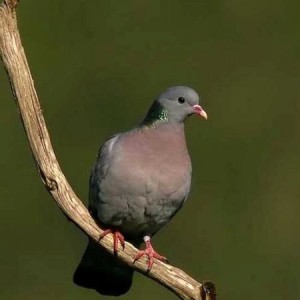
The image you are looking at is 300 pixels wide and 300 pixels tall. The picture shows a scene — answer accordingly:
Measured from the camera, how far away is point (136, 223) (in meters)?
4.57

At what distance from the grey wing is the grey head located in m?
0.15

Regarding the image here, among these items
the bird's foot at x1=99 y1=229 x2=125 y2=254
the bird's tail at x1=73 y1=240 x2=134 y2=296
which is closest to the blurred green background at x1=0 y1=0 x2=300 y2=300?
the bird's tail at x1=73 y1=240 x2=134 y2=296

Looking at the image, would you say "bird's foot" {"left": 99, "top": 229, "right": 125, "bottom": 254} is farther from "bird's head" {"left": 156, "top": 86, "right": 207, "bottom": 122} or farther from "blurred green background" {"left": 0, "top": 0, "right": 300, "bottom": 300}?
"blurred green background" {"left": 0, "top": 0, "right": 300, "bottom": 300}

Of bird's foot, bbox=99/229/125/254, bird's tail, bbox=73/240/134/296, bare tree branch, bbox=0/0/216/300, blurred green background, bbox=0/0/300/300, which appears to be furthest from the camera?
blurred green background, bbox=0/0/300/300

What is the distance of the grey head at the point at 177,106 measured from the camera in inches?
180

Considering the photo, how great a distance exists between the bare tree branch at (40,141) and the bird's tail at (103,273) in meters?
0.50

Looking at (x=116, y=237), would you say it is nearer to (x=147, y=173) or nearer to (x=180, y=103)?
(x=147, y=173)

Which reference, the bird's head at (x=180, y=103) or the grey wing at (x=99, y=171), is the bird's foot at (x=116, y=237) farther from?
the bird's head at (x=180, y=103)

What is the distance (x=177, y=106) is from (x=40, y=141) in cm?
63

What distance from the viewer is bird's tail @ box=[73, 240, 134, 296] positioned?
472cm

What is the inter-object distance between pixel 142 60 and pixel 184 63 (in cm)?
25

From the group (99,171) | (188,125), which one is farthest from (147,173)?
(188,125)

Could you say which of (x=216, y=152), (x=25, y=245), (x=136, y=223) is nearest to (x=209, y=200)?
(x=216, y=152)

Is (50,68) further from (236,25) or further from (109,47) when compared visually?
(236,25)
